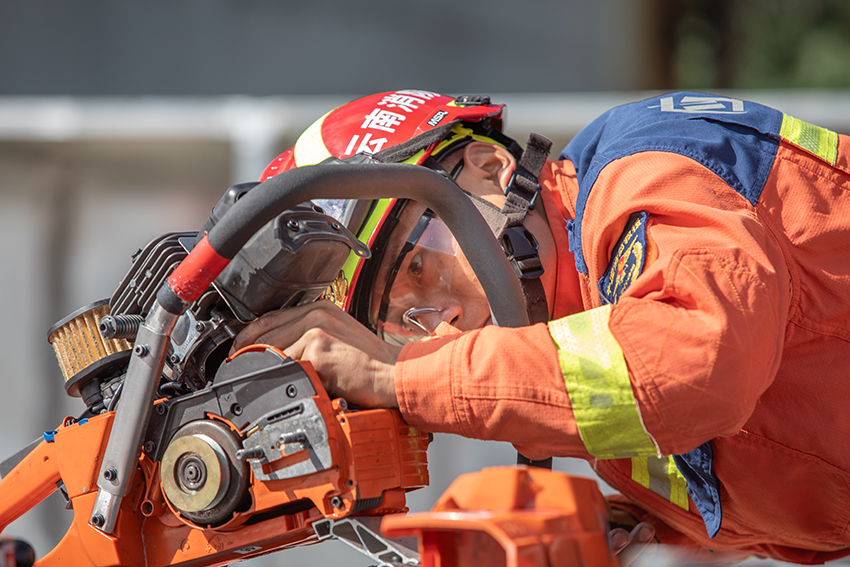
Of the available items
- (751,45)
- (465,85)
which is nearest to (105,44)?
(465,85)

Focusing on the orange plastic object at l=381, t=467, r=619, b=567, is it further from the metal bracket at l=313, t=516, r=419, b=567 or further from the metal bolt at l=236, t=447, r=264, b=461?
the metal bolt at l=236, t=447, r=264, b=461

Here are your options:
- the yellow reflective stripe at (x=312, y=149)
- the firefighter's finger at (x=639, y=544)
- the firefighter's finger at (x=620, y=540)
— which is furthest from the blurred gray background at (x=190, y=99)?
the yellow reflective stripe at (x=312, y=149)

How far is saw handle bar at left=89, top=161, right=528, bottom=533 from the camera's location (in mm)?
1354

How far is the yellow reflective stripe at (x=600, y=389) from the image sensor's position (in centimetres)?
132

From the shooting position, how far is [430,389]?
139cm

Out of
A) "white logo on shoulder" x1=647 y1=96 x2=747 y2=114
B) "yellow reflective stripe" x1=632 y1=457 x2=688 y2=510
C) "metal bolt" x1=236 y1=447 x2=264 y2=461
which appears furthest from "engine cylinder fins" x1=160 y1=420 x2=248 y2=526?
"white logo on shoulder" x1=647 y1=96 x2=747 y2=114

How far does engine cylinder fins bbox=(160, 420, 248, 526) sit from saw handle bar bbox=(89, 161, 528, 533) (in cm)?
8

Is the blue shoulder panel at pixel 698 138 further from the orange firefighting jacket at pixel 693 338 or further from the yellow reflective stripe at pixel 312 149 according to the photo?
the yellow reflective stripe at pixel 312 149

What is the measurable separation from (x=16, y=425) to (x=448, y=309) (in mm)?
3187

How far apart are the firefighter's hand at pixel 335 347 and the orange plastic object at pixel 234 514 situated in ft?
0.14

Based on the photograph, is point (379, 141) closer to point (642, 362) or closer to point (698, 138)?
point (698, 138)

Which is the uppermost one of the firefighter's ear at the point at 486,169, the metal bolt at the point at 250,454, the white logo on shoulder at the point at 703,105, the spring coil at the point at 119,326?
the white logo on shoulder at the point at 703,105

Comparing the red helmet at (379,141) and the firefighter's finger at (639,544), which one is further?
the firefighter's finger at (639,544)

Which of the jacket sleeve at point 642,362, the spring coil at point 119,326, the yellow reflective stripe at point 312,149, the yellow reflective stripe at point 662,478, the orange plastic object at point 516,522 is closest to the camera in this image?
the orange plastic object at point 516,522
